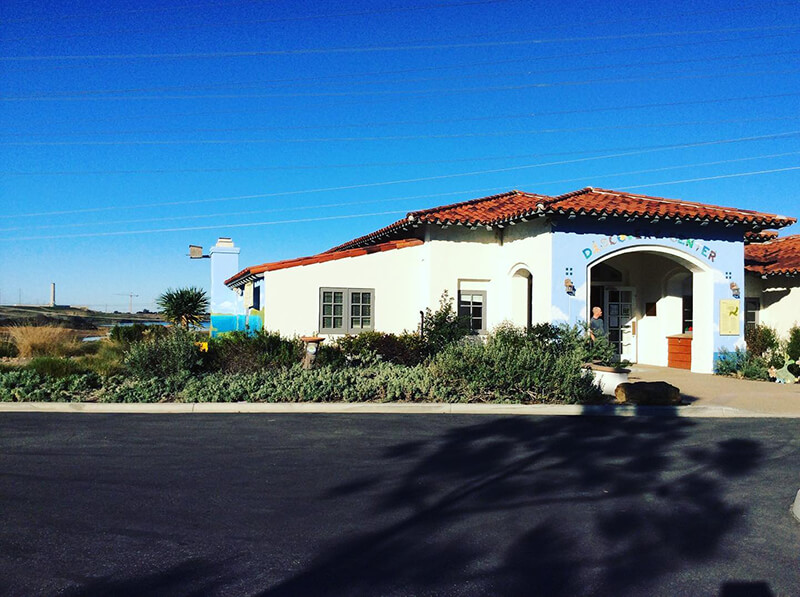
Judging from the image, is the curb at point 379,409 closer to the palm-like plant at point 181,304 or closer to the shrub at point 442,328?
the shrub at point 442,328

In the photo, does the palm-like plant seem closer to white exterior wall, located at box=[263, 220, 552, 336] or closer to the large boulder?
white exterior wall, located at box=[263, 220, 552, 336]

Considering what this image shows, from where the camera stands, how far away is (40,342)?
1877 cm

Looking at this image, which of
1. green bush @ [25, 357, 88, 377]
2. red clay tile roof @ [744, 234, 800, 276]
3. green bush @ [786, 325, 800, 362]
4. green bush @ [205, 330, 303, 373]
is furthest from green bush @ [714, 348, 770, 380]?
green bush @ [25, 357, 88, 377]

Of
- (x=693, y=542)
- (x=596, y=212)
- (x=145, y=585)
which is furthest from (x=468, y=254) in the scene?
(x=145, y=585)

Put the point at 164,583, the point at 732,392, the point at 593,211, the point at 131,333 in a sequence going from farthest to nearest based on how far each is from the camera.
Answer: the point at 131,333 < the point at 593,211 < the point at 732,392 < the point at 164,583

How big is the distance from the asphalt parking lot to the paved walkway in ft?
8.11

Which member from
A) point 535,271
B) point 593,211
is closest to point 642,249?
point 593,211

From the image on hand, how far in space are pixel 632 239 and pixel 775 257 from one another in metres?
6.46

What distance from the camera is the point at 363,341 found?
15695 mm

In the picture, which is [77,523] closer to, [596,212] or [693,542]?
[693,542]

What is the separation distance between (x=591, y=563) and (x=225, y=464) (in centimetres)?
412

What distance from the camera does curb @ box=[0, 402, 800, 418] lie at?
1073 cm

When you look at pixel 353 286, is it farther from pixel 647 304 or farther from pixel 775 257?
pixel 775 257

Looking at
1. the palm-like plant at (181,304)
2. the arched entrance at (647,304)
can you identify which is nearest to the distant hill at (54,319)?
the palm-like plant at (181,304)
